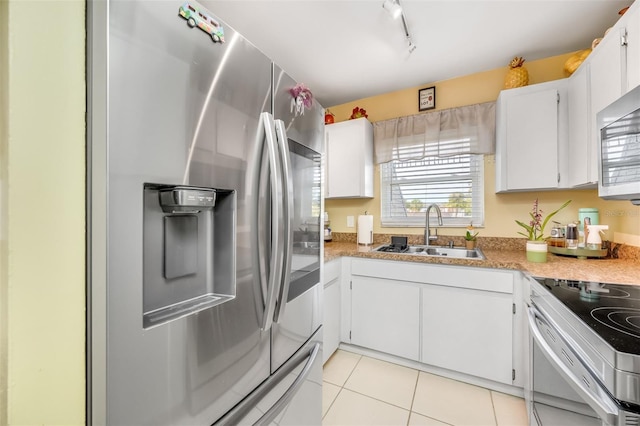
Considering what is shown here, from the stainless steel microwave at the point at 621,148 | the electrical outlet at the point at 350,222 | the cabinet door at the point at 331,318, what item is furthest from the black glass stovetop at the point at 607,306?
the electrical outlet at the point at 350,222

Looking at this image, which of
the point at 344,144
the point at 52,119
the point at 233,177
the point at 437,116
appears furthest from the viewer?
the point at 344,144

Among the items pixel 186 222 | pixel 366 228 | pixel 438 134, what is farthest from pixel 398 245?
pixel 186 222

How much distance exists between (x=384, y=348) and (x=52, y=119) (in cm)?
227

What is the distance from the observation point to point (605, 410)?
679 millimetres

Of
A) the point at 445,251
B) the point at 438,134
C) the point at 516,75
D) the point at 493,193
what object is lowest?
the point at 445,251

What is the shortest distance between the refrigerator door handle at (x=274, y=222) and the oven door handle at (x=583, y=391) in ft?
3.07

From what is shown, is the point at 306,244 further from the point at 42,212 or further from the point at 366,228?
the point at 366,228

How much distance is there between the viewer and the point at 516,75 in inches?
80.7

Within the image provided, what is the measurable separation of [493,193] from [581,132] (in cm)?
73

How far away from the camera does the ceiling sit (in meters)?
1.63

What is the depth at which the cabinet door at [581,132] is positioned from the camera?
1618mm

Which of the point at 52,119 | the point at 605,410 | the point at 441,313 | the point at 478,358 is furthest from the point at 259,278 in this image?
the point at 478,358

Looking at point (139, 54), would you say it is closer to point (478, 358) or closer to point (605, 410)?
point (605, 410)

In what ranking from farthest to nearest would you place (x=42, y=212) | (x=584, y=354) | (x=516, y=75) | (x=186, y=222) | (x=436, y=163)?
(x=436, y=163) → (x=516, y=75) → (x=584, y=354) → (x=186, y=222) → (x=42, y=212)
